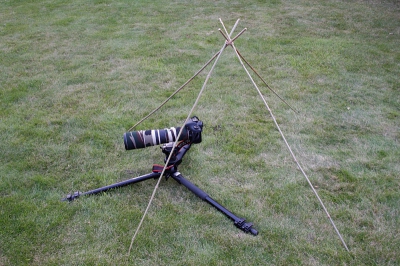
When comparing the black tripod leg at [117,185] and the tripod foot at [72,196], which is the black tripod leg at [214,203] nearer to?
the black tripod leg at [117,185]

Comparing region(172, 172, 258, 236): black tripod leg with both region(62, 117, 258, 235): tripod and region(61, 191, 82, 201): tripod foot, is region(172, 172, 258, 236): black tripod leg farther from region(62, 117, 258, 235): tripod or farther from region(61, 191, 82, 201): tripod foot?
region(61, 191, 82, 201): tripod foot

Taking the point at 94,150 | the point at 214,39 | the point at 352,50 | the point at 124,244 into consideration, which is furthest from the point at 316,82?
the point at 124,244

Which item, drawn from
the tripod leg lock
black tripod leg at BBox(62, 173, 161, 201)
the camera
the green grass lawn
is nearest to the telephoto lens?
the camera

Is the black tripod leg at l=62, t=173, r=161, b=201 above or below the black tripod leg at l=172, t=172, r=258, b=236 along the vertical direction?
above

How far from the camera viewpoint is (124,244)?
8.61 feet

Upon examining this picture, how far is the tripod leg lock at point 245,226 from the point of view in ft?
8.89

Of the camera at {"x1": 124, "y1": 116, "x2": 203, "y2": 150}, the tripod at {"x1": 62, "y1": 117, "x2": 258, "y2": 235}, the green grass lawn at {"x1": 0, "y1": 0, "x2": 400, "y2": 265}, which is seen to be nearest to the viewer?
the green grass lawn at {"x1": 0, "y1": 0, "x2": 400, "y2": 265}

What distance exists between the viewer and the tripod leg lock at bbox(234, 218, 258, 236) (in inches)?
107

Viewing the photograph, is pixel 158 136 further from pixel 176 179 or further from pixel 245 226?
pixel 245 226

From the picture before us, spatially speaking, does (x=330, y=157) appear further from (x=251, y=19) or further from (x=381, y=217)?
(x=251, y=19)

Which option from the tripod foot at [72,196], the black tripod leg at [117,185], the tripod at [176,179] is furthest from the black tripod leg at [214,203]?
the tripod foot at [72,196]

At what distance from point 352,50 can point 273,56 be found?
1352 millimetres

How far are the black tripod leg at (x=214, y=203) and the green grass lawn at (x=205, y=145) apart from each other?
0.06m

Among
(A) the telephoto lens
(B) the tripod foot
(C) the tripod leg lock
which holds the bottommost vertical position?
(C) the tripod leg lock
